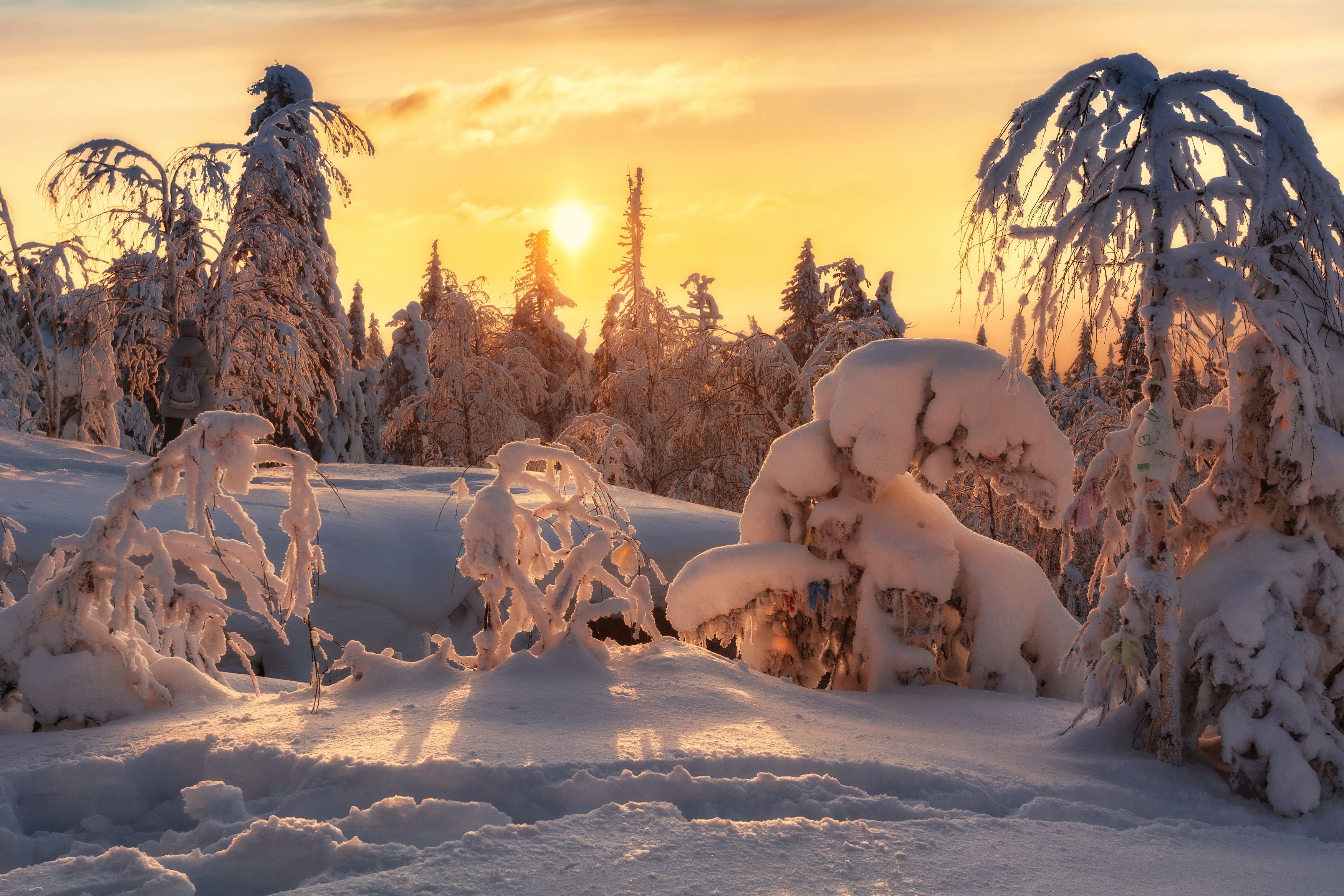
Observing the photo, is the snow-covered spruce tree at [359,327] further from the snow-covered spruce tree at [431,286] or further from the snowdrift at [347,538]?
the snowdrift at [347,538]

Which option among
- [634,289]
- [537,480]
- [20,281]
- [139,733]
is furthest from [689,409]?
[139,733]

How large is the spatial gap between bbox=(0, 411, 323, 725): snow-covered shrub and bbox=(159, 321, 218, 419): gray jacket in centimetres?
653

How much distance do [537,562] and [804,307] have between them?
2261 centimetres

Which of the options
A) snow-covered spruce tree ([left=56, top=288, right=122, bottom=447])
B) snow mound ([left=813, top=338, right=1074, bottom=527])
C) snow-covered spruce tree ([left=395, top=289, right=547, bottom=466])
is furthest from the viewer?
snow-covered spruce tree ([left=395, top=289, right=547, bottom=466])

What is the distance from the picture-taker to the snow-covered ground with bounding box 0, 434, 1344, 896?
110 inches

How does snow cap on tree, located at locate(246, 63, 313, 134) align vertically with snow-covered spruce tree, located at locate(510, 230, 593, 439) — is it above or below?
above

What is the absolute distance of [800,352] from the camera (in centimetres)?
2602

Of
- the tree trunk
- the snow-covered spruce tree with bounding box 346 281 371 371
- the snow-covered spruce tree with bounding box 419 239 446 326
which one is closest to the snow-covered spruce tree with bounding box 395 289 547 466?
the snow-covered spruce tree with bounding box 346 281 371 371

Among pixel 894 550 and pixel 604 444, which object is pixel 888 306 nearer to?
pixel 604 444

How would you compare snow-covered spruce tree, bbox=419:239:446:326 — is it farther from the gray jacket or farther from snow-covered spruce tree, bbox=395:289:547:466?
the gray jacket

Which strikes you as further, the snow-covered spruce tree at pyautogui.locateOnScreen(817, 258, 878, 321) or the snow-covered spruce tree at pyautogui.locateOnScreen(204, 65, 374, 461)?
the snow-covered spruce tree at pyautogui.locateOnScreen(817, 258, 878, 321)

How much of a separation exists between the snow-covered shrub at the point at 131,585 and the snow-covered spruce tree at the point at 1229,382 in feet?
12.9

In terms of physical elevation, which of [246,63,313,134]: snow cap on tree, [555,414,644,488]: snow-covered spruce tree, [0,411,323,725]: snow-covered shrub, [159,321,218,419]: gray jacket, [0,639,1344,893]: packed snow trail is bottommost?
[0,639,1344,893]: packed snow trail

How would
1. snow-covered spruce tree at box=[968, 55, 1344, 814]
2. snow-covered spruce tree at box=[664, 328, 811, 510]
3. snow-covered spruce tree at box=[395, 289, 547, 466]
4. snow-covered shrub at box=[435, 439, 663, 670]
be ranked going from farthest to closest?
snow-covered spruce tree at box=[395, 289, 547, 466] → snow-covered spruce tree at box=[664, 328, 811, 510] → snow-covered shrub at box=[435, 439, 663, 670] → snow-covered spruce tree at box=[968, 55, 1344, 814]
